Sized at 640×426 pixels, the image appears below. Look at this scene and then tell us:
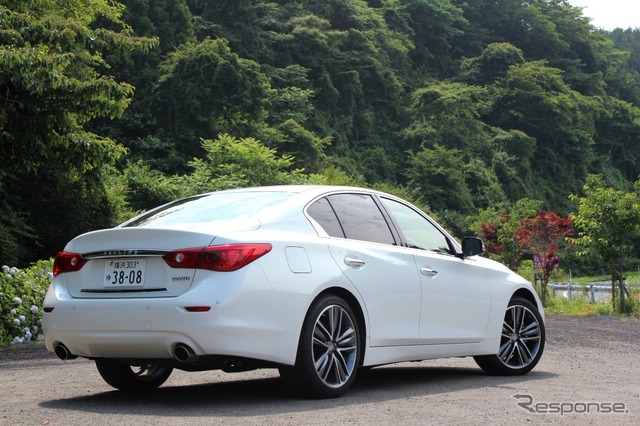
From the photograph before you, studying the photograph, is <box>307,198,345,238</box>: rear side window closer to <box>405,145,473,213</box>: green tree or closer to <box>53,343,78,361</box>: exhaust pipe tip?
<box>53,343,78,361</box>: exhaust pipe tip

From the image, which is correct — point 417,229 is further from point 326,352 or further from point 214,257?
point 214,257

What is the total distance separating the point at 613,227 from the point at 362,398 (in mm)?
18923

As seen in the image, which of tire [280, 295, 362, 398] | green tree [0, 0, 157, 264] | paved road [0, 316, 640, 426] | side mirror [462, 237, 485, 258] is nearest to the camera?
paved road [0, 316, 640, 426]

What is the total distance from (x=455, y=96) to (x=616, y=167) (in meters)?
22.1

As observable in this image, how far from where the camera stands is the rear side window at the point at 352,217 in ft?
26.3

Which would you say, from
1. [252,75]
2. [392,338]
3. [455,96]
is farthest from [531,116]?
[392,338]

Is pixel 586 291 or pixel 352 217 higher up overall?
pixel 352 217

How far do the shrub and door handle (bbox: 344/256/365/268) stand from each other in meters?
7.83

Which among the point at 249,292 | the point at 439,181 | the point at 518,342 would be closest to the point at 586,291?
the point at 518,342

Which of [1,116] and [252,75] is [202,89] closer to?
[252,75]

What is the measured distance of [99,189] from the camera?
96.6 ft

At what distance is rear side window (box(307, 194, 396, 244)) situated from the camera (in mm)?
8016

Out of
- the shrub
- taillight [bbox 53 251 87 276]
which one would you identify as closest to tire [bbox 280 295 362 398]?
taillight [bbox 53 251 87 276]

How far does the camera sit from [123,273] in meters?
7.24
